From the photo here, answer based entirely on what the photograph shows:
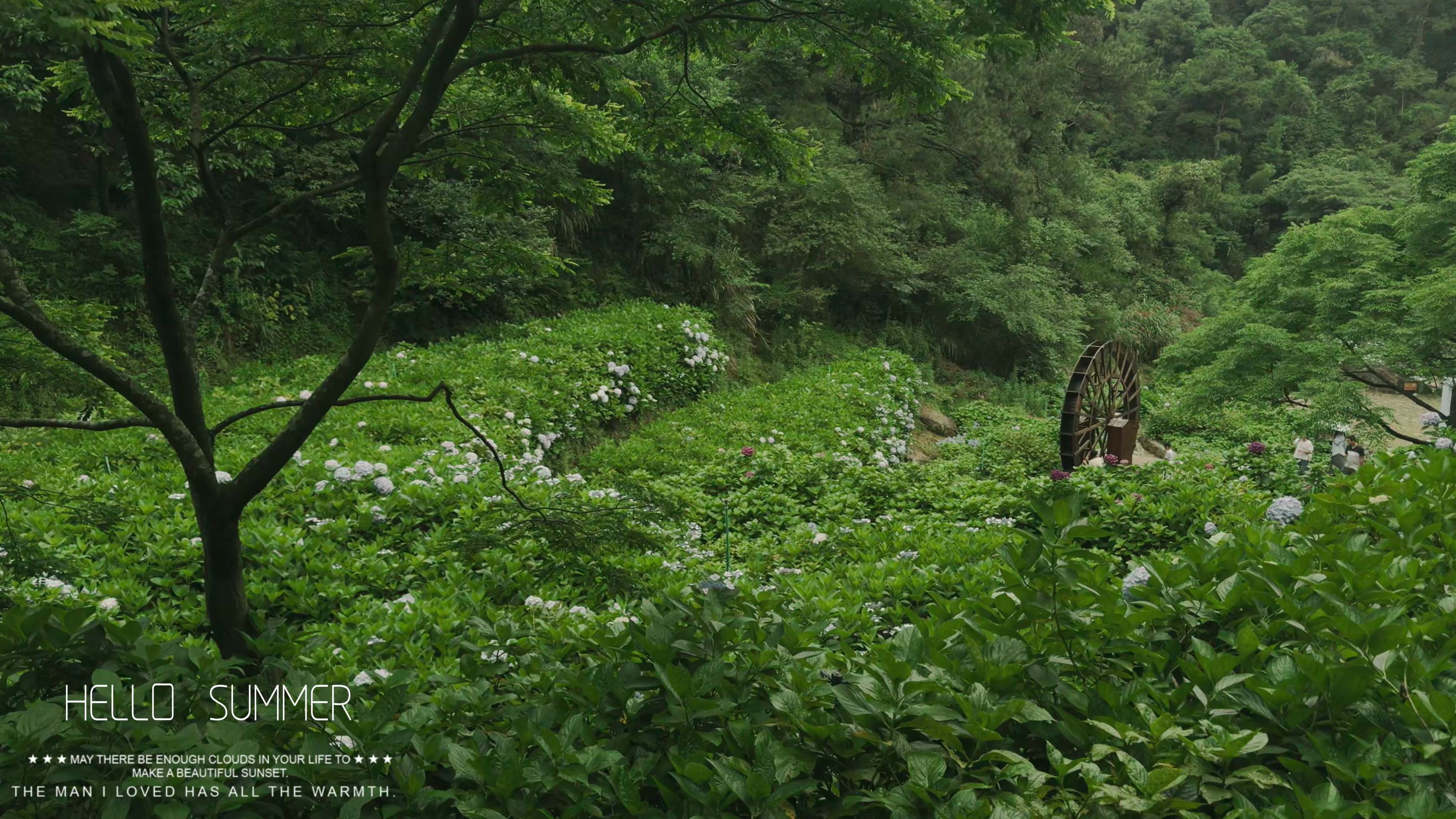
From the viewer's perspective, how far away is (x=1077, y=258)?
19641 millimetres

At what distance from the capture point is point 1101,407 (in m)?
12.0

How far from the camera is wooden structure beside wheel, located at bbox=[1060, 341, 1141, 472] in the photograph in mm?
10578

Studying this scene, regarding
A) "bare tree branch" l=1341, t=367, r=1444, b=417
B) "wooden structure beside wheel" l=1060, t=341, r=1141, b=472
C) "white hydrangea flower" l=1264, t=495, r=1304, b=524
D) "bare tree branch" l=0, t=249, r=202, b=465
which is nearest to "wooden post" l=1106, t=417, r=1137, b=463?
"wooden structure beside wheel" l=1060, t=341, r=1141, b=472

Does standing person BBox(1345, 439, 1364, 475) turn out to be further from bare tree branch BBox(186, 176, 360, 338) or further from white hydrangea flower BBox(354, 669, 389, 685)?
bare tree branch BBox(186, 176, 360, 338)

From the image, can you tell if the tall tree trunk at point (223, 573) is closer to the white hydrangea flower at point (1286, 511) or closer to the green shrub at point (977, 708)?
the green shrub at point (977, 708)

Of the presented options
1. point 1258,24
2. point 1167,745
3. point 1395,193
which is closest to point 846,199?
point 1167,745

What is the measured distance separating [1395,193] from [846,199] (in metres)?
23.3

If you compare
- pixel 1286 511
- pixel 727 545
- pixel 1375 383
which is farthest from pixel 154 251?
pixel 1375 383

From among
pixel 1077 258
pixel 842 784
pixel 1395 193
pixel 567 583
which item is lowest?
pixel 842 784

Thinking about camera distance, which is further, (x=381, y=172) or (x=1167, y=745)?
(x=381, y=172)

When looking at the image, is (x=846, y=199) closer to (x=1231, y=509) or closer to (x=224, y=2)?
(x=1231, y=509)

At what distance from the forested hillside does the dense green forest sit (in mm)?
78

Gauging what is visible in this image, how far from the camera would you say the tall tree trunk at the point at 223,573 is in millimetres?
2594

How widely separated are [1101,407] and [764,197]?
250 inches
